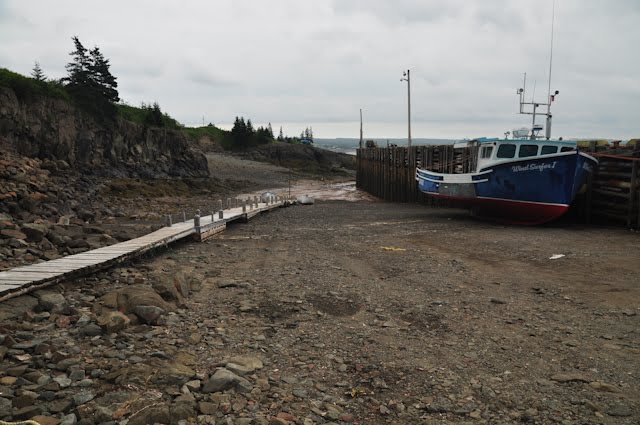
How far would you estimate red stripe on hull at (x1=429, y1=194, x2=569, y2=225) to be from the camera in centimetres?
1712

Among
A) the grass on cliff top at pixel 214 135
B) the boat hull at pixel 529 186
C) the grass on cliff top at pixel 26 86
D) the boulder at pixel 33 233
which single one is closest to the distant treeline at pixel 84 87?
the grass on cliff top at pixel 26 86

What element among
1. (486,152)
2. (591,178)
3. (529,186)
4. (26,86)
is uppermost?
(26,86)

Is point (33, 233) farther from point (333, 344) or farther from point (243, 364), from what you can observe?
point (333, 344)

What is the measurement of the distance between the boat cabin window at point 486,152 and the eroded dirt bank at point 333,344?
940 centimetres

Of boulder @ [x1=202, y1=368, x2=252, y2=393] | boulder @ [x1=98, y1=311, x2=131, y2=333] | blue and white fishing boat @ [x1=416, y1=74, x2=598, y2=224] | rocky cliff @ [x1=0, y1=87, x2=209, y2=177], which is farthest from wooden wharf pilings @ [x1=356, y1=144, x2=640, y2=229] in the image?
rocky cliff @ [x1=0, y1=87, x2=209, y2=177]

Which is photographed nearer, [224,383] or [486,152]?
[224,383]

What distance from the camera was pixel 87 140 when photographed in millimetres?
30672

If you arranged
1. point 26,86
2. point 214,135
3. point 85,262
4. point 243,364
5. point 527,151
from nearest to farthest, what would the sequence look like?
point 243,364 < point 85,262 < point 527,151 < point 26,86 < point 214,135

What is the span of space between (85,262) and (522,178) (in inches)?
622

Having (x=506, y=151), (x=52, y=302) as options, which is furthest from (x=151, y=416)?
(x=506, y=151)

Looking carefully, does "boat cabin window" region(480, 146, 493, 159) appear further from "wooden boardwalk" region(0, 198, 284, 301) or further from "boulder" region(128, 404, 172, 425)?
"boulder" region(128, 404, 172, 425)

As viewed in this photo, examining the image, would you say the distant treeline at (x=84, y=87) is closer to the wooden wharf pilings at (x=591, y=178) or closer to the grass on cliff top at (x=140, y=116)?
the grass on cliff top at (x=140, y=116)

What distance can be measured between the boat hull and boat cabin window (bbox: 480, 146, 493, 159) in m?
0.93

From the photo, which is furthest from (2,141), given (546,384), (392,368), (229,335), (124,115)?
(546,384)
